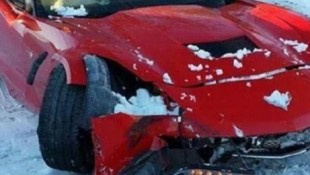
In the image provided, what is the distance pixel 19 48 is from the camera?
16.6ft

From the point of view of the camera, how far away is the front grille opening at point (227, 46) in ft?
14.0

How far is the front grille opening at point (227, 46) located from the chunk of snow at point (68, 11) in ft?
2.98

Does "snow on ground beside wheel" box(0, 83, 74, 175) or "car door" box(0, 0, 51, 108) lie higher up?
"car door" box(0, 0, 51, 108)

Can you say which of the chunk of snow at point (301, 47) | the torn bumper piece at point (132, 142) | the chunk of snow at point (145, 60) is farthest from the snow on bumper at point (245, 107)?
the chunk of snow at point (301, 47)

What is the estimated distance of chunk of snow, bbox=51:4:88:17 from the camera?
4.84 m

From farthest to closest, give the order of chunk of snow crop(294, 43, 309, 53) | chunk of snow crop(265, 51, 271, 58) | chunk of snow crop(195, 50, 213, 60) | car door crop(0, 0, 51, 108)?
car door crop(0, 0, 51, 108) → chunk of snow crop(294, 43, 309, 53) → chunk of snow crop(265, 51, 271, 58) → chunk of snow crop(195, 50, 213, 60)

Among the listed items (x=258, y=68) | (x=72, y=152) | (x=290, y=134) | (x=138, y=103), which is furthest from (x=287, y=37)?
(x=72, y=152)

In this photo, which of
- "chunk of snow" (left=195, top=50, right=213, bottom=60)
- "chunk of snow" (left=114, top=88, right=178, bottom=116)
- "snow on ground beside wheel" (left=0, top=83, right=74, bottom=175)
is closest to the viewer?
"chunk of snow" (left=114, top=88, right=178, bottom=116)

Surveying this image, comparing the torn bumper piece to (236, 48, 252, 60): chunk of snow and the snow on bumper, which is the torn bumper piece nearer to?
the snow on bumper

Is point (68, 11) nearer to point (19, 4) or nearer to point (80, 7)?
point (80, 7)

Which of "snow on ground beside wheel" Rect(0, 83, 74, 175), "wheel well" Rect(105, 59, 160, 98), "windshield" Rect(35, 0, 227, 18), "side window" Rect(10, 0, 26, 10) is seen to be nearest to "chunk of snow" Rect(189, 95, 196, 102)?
"wheel well" Rect(105, 59, 160, 98)

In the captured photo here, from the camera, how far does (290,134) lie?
3.92 metres

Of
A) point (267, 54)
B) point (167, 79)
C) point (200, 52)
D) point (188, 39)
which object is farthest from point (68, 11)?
point (267, 54)

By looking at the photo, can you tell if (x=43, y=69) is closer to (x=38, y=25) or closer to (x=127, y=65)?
(x=38, y=25)
